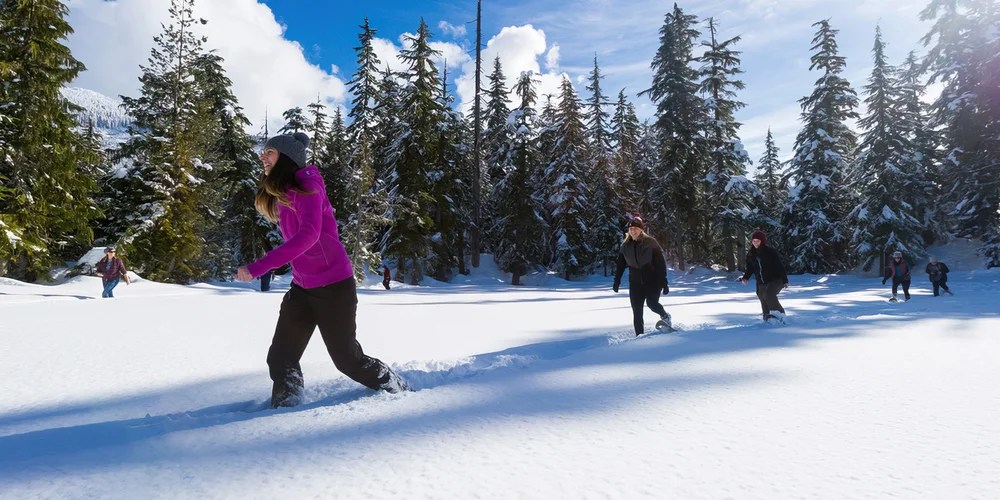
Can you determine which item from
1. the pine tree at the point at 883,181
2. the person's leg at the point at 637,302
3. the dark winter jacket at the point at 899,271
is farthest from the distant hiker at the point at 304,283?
the pine tree at the point at 883,181

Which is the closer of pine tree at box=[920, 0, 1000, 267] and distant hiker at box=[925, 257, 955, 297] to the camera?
distant hiker at box=[925, 257, 955, 297]

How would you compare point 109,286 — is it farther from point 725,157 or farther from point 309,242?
point 725,157

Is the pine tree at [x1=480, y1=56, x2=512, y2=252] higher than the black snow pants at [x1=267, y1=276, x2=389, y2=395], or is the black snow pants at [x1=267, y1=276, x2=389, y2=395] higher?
the pine tree at [x1=480, y1=56, x2=512, y2=252]

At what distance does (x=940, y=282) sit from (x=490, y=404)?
67.5 feet

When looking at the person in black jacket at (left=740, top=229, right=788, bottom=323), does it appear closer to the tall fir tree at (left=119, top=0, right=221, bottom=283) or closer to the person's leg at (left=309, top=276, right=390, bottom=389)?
the person's leg at (left=309, top=276, right=390, bottom=389)

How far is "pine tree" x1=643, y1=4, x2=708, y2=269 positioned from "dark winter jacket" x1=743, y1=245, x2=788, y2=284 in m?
24.1

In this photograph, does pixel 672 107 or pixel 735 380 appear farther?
pixel 672 107

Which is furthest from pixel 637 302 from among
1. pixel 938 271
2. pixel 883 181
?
pixel 883 181

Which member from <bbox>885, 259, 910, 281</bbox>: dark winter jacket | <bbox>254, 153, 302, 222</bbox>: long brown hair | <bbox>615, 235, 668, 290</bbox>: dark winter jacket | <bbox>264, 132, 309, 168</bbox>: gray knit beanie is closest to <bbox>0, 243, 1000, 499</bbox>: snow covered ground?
<bbox>254, 153, 302, 222</bbox>: long brown hair

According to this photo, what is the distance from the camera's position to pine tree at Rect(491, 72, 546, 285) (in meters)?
33.1

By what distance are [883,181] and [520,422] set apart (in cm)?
3357

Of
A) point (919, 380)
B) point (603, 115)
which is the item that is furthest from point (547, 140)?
point (919, 380)

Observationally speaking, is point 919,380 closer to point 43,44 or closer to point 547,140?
point 43,44

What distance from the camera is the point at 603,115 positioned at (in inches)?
1699
